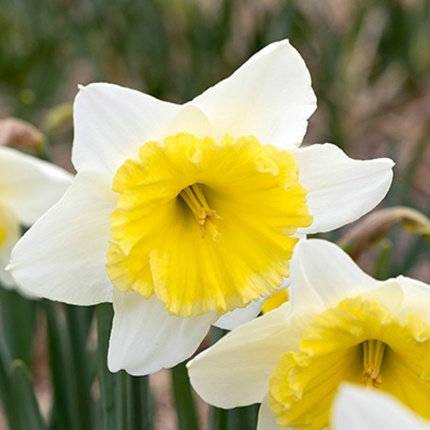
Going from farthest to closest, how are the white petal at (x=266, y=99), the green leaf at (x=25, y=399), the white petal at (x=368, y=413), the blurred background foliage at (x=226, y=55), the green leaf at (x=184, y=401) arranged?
the blurred background foliage at (x=226, y=55) < the green leaf at (x=25, y=399) < the green leaf at (x=184, y=401) < the white petal at (x=266, y=99) < the white petal at (x=368, y=413)

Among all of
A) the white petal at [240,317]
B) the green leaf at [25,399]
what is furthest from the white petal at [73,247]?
the green leaf at [25,399]

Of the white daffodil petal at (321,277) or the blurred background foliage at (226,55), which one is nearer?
the white daffodil petal at (321,277)

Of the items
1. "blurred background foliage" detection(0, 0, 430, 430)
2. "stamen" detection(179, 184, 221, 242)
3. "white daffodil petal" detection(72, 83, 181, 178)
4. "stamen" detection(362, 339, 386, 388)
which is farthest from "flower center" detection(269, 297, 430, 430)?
"blurred background foliage" detection(0, 0, 430, 430)

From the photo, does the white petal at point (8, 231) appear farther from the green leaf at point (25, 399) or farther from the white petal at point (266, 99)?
the white petal at point (266, 99)

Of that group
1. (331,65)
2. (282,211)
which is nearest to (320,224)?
(282,211)

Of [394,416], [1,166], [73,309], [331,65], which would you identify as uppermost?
[394,416]

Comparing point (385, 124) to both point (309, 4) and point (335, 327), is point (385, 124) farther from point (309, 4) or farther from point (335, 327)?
point (335, 327)

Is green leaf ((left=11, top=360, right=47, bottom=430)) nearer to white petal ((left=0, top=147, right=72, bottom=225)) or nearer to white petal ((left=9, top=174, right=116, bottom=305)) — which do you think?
white petal ((left=0, top=147, right=72, bottom=225))
